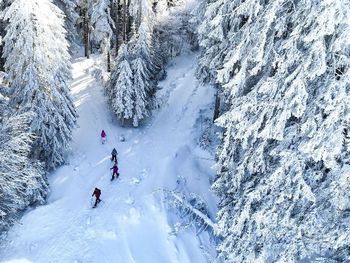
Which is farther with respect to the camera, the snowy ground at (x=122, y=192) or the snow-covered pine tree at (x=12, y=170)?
the snowy ground at (x=122, y=192)

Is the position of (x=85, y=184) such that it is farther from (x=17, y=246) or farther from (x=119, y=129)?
(x=119, y=129)

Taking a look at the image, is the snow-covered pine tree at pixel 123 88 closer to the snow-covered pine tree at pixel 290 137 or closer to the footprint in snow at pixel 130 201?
the footprint in snow at pixel 130 201

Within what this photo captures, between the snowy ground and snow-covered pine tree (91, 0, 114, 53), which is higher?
snow-covered pine tree (91, 0, 114, 53)

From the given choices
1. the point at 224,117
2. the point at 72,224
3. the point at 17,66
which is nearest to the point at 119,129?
the point at 17,66

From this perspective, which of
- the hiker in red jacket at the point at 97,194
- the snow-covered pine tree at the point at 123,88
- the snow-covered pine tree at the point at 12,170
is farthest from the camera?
the snow-covered pine tree at the point at 123,88

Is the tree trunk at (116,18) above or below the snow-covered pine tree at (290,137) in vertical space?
above

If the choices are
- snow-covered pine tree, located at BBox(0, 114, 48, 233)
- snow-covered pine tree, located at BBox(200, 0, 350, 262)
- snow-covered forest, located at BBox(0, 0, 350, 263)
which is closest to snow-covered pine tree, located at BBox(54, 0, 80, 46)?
snow-covered forest, located at BBox(0, 0, 350, 263)

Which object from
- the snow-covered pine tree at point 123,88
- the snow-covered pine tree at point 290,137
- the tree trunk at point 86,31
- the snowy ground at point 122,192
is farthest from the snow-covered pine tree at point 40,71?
the tree trunk at point 86,31

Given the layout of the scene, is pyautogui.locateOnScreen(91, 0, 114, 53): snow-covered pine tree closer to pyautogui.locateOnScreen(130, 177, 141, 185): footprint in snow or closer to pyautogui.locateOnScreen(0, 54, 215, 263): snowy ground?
pyautogui.locateOnScreen(0, 54, 215, 263): snowy ground
